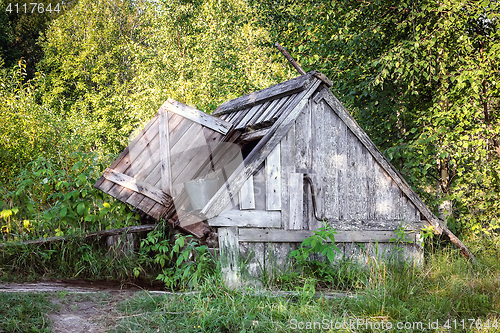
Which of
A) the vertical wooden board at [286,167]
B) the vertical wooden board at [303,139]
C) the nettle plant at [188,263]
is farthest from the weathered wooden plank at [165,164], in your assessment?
the vertical wooden board at [303,139]

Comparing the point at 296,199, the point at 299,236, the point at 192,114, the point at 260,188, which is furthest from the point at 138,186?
the point at 299,236

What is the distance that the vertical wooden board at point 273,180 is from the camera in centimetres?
595

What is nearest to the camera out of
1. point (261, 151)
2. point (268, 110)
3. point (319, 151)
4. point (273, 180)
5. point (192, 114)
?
point (261, 151)

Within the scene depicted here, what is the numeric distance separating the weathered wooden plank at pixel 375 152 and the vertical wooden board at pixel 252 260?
2403 millimetres

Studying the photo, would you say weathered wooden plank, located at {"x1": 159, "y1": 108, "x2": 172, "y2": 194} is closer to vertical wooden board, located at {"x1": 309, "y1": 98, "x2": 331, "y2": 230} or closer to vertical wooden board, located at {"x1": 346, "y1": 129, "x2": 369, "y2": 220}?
vertical wooden board, located at {"x1": 309, "y1": 98, "x2": 331, "y2": 230}

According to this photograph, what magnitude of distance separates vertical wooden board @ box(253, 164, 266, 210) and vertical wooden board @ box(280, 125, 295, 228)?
308mm

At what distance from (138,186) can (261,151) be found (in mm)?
1829

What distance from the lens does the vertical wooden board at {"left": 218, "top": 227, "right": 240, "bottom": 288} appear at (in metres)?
5.38

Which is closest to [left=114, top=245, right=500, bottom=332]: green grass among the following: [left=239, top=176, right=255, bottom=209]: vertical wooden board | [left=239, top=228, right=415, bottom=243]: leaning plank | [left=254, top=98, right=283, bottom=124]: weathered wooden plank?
[left=239, top=228, right=415, bottom=243]: leaning plank

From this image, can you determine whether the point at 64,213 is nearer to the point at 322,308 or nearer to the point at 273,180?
the point at 273,180

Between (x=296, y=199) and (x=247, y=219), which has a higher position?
(x=296, y=199)

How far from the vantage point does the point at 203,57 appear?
18.3 m

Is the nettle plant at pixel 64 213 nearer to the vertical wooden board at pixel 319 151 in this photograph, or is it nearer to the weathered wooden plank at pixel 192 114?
the weathered wooden plank at pixel 192 114

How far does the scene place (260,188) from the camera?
5.90m
